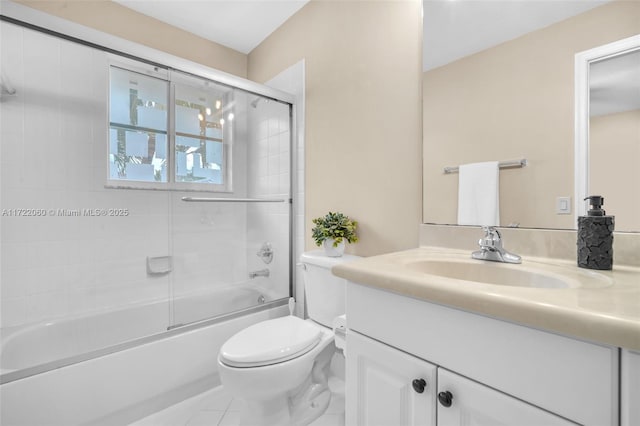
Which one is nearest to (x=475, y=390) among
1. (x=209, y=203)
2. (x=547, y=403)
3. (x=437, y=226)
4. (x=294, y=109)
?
(x=547, y=403)

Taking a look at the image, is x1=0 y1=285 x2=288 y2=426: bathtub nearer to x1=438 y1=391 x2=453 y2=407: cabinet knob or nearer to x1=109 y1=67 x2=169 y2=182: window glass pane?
x1=109 y1=67 x2=169 y2=182: window glass pane

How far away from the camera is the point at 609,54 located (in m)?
0.86

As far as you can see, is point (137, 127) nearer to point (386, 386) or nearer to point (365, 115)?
point (365, 115)

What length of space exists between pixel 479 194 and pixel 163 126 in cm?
173

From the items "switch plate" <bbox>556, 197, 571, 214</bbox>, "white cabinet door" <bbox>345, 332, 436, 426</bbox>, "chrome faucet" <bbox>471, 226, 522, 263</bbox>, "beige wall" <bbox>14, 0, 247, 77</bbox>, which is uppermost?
"beige wall" <bbox>14, 0, 247, 77</bbox>

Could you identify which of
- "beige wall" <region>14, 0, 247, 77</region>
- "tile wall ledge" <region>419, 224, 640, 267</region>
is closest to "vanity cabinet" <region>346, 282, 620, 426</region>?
"tile wall ledge" <region>419, 224, 640, 267</region>

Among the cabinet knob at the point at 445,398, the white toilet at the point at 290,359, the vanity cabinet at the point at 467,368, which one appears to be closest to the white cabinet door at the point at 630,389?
the vanity cabinet at the point at 467,368

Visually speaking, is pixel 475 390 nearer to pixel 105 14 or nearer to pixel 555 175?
pixel 555 175

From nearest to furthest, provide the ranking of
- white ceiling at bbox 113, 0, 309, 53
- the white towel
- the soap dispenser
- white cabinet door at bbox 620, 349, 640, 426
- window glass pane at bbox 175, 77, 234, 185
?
white cabinet door at bbox 620, 349, 640, 426 → the soap dispenser → the white towel → window glass pane at bbox 175, 77, 234, 185 → white ceiling at bbox 113, 0, 309, 53

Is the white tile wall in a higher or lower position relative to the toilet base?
higher

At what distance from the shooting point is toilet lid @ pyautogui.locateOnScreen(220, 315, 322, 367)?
3.80ft

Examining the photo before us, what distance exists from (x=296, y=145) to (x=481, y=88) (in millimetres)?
1205

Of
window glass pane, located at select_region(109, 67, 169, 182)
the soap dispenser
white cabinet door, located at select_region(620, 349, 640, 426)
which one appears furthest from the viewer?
window glass pane, located at select_region(109, 67, 169, 182)

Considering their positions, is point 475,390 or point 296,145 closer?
point 475,390
